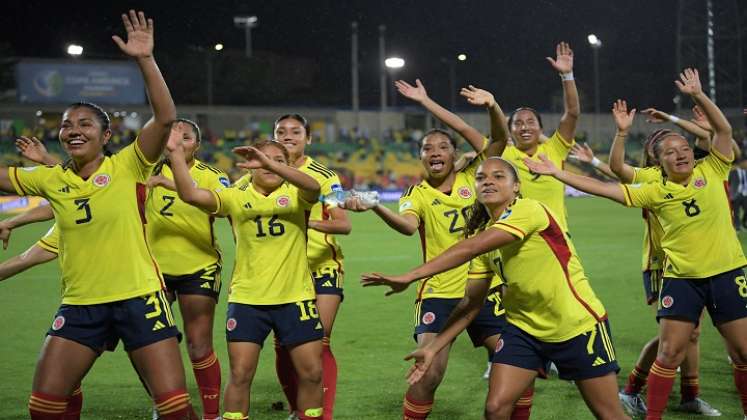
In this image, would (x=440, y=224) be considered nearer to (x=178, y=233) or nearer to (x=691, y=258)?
(x=691, y=258)

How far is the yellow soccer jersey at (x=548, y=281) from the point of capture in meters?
5.50

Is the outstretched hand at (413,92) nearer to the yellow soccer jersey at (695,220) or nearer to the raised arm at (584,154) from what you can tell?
the raised arm at (584,154)

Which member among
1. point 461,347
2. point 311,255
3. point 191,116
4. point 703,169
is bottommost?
point 461,347

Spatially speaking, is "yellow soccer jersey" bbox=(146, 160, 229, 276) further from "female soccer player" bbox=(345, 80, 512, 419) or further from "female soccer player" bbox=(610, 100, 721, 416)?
"female soccer player" bbox=(610, 100, 721, 416)

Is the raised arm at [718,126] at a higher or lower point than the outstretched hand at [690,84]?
lower

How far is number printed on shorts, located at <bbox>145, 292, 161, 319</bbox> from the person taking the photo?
18.0ft

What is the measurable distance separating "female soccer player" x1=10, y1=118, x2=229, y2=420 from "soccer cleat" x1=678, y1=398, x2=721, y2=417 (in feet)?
12.0

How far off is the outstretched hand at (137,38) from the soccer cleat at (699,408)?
5021mm

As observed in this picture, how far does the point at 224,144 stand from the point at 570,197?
19240 mm

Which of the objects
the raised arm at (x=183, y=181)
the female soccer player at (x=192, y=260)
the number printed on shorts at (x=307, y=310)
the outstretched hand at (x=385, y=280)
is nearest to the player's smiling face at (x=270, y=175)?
the raised arm at (x=183, y=181)

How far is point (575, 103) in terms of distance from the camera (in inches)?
331

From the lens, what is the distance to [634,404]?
310 inches

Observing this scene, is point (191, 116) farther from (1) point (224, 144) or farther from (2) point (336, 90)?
(2) point (336, 90)

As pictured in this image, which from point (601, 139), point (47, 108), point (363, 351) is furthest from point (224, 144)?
point (363, 351)
